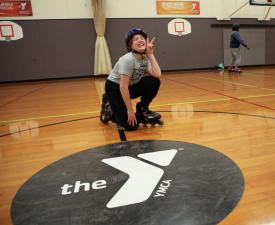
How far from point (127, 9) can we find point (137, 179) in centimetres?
747

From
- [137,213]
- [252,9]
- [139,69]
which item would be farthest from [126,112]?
[252,9]

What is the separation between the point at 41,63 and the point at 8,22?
52.0 inches

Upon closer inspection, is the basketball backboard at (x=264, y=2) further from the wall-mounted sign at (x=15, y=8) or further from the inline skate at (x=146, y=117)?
the inline skate at (x=146, y=117)

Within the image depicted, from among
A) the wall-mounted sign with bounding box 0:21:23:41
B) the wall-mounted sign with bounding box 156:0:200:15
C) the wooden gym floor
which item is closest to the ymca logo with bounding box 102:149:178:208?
the wooden gym floor

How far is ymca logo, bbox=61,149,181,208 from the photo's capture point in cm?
123

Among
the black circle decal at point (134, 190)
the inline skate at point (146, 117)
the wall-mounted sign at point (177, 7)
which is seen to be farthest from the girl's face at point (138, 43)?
the wall-mounted sign at point (177, 7)

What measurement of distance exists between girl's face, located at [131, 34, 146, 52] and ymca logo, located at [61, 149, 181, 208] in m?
0.91

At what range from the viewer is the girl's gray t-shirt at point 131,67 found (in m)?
2.21

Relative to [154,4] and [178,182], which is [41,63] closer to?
[154,4]

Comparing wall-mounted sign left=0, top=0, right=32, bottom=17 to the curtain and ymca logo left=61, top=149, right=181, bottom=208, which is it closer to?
the curtain

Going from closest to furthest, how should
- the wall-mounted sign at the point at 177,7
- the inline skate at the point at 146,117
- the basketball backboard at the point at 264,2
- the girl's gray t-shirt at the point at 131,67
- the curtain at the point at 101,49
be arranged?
the girl's gray t-shirt at the point at 131,67 < the inline skate at the point at 146,117 < the curtain at the point at 101,49 < the wall-mounted sign at the point at 177,7 < the basketball backboard at the point at 264,2

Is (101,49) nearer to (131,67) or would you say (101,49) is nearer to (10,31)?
(10,31)

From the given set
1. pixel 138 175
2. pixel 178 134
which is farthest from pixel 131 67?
pixel 138 175

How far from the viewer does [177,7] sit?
843cm
